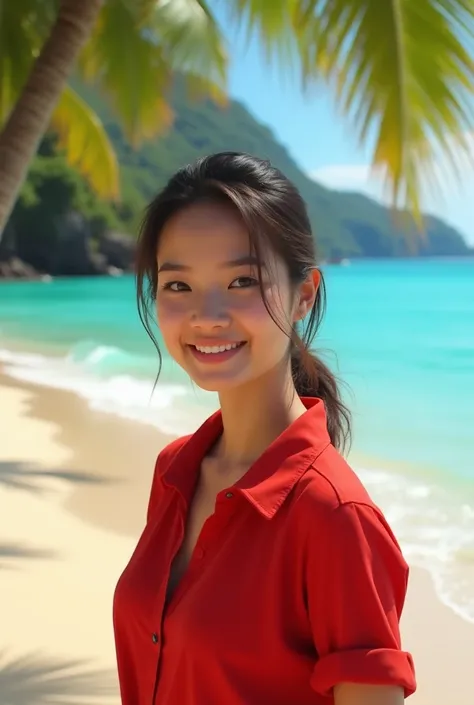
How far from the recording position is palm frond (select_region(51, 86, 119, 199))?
8.41m

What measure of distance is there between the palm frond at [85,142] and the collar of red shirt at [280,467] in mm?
7394

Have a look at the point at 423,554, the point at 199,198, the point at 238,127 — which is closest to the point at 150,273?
the point at 199,198

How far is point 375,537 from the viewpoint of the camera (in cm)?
111

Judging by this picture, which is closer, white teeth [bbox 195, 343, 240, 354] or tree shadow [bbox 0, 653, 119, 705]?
white teeth [bbox 195, 343, 240, 354]

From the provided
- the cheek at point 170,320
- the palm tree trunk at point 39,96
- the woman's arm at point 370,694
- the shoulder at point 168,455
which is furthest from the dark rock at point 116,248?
the woman's arm at point 370,694

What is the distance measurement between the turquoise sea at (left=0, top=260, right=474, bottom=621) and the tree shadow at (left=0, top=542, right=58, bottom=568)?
207 centimetres

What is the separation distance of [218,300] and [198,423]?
29.5ft

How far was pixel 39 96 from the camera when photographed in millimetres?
3881

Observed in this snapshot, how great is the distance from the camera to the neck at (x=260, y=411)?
1437 millimetres

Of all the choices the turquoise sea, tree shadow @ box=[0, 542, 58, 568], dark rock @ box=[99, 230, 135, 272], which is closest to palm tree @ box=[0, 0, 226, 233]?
the turquoise sea

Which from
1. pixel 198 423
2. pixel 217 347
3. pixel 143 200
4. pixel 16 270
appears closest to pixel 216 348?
pixel 217 347

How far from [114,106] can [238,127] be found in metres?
80.3

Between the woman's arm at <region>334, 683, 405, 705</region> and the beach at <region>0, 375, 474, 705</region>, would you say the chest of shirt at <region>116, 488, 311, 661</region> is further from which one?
the beach at <region>0, 375, 474, 705</region>

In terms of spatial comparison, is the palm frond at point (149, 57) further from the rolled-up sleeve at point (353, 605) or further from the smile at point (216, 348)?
the rolled-up sleeve at point (353, 605)
